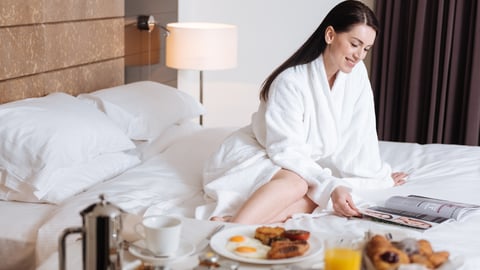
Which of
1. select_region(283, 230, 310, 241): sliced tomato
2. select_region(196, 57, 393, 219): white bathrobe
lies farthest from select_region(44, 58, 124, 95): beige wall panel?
select_region(283, 230, 310, 241): sliced tomato

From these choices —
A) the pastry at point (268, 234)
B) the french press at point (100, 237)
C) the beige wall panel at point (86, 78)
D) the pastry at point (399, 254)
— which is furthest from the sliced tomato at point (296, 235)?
the beige wall panel at point (86, 78)

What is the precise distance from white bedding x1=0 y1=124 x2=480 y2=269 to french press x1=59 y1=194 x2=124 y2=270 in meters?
0.60

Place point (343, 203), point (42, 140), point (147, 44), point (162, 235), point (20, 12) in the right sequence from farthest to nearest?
point (147, 44), point (20, 12), point (42, 140), point (343, 203), point (162, 235)

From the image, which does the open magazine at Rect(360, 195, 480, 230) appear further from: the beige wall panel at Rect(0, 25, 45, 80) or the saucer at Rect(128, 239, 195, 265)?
the beige wall panel at Rect(0, 25, 45, 80)

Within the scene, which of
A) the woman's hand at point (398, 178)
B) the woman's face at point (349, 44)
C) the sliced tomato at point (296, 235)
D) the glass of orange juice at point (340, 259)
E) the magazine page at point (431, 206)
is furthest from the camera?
the woman's hand at point (398, 178)

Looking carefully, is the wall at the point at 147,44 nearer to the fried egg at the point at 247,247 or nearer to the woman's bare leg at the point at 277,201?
the woman's bare leg at the point at 277,201

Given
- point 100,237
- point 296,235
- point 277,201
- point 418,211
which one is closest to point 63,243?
point 100,237

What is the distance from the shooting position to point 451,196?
2.55 metres

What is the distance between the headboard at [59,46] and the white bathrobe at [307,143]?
0.87m

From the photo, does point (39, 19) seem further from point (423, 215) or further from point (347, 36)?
point (423, 215)

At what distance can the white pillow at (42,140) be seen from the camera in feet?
8.02

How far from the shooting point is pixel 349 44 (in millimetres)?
2680

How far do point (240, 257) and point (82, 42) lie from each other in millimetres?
2006

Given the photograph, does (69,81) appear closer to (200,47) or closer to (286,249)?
(200,47)
